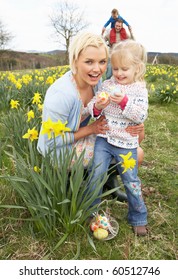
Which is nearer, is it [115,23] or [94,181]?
[94,181]

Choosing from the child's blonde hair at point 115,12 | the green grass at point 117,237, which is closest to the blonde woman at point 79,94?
the green grass at point 117,237

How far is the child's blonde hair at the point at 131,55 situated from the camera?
1978mm

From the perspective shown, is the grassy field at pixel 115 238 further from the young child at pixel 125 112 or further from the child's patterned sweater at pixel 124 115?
the child's patterned sweater at pixel 124 115

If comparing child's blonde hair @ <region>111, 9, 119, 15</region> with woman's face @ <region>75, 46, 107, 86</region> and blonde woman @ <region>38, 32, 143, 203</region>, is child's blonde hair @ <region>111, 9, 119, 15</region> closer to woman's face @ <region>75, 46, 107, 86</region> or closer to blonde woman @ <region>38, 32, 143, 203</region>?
blonde woman @ <region>38, 32, 143, 203</region>

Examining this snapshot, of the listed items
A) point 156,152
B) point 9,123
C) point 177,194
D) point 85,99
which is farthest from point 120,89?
point 156,152

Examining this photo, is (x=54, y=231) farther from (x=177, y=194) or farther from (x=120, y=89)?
(x=177, y=194)

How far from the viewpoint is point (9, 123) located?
3.11 meters

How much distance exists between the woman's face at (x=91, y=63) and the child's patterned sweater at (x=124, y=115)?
139 mm

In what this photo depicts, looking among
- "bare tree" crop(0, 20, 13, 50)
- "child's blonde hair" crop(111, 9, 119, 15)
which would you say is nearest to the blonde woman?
"child's blonde hair" crop(111, 9, 119, 15)

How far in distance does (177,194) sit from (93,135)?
3.54ft

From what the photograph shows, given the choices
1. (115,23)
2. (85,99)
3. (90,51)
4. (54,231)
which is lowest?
(54,231)

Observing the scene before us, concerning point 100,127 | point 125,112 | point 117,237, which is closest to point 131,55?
point 125,112

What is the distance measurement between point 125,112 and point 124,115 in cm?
5

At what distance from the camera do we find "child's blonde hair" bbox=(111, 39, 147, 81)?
1.98 metres
